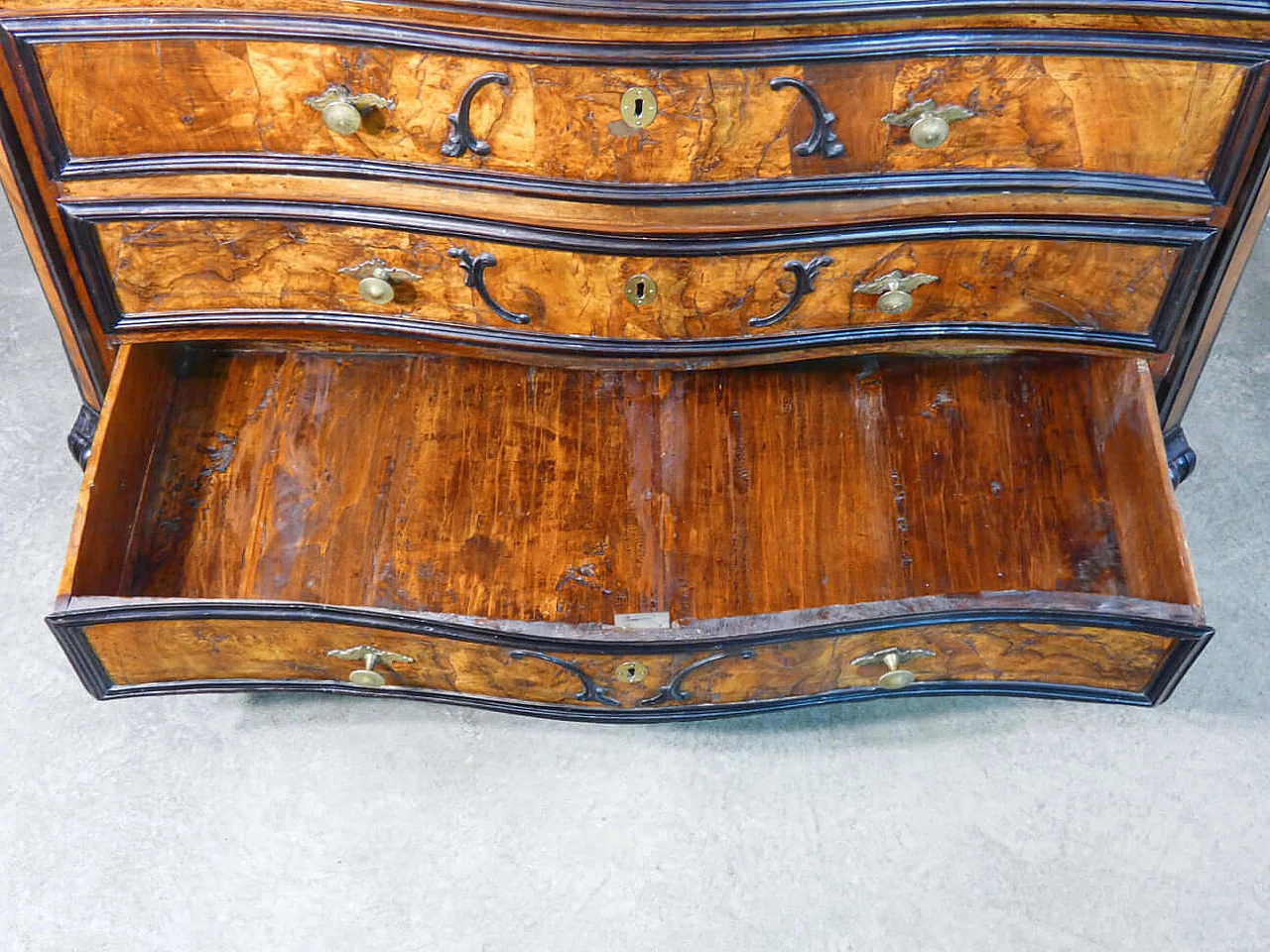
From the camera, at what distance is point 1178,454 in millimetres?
1872

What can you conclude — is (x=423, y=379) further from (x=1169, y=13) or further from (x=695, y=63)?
(x=1169, y=13)

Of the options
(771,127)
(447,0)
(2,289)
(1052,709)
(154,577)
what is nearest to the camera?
(447,0)

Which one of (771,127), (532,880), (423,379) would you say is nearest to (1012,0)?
(771,127)

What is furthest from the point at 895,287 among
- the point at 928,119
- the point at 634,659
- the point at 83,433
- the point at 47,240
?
the point at 83,433

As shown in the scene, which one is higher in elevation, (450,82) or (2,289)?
(450,82)

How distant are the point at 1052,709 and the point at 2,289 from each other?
167 centimetres

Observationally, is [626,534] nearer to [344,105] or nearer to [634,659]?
[634,659]

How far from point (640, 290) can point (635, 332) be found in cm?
7

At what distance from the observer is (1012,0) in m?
1.31

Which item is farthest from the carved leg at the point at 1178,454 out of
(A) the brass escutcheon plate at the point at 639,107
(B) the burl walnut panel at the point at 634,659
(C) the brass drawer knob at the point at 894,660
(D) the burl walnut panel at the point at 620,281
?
(A) the brass escutcheon plate at the point at 639,107

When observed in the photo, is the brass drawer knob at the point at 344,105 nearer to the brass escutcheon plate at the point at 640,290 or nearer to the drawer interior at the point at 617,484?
the brass escutcheon plate at the point at 640,290

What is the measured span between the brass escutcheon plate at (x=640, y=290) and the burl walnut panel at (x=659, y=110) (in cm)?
13

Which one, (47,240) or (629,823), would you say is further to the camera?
(629,823)

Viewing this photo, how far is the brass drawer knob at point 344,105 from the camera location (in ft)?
4.54
